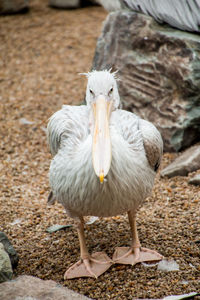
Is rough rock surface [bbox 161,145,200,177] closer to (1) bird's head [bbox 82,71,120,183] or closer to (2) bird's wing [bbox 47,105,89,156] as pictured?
(2) bird's wing [bbox 47,105,89,156]

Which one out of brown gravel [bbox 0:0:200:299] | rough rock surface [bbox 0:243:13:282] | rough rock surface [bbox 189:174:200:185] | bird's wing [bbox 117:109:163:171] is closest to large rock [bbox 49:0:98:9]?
brown gravel [bbox 0:0:200:299]

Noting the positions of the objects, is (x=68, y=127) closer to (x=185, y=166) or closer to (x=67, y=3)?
(x=185, y=166)

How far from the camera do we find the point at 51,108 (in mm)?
6301

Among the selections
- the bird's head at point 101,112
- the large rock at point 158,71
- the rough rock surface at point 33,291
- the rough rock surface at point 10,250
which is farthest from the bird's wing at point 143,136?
the large rock at point 158,71

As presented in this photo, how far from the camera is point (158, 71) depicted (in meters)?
5.12

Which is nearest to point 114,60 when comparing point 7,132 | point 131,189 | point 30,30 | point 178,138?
point 178,138

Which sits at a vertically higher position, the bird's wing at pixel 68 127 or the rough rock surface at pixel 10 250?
the bird's wing at pixel 68 127

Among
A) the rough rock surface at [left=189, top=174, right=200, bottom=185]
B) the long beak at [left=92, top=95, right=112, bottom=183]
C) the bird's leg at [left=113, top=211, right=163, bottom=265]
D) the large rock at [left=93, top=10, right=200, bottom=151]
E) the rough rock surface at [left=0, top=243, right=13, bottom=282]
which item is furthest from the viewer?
the large rock at [left=93, top=10, right=200, bottom=151]

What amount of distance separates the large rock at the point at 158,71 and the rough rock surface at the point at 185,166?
1.15ft

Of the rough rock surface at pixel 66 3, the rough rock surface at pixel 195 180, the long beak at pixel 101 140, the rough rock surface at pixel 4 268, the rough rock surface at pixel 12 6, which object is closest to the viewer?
the long beak at pixel 101 140

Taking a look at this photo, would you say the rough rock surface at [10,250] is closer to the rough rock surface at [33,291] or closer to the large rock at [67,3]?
the rough rock surface at [33,291]

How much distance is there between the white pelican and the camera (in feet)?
9.63

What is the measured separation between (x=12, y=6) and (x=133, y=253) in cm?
720

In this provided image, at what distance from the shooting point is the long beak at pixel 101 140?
2.58 metres
